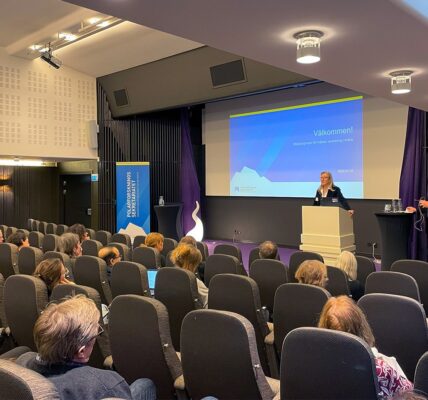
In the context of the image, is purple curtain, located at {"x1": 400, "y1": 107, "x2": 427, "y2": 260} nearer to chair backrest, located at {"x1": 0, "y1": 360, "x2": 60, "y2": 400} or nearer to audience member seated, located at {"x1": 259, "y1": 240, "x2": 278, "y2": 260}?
audience member seated, located at {"x1": 259, "y1": 240, "x2": 278, "y2": 260}

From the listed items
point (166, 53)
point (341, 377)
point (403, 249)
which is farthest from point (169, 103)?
point (341, 377)

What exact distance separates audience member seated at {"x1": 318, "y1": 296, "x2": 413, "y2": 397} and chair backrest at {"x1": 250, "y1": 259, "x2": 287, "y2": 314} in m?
1.98

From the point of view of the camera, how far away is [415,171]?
777 centimetres

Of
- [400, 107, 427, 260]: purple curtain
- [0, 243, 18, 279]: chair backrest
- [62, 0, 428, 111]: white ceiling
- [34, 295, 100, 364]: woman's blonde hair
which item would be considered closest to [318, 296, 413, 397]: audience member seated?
[34, 295, 100, 364]: woman's blonde hair

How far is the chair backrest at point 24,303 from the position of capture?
9.78 ft

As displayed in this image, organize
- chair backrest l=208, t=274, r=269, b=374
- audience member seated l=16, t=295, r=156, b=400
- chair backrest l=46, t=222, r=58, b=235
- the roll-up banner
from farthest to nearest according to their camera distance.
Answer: the roll-up banner < chair backrest l=46, t=222, r=58, b=235 < chair backrest l=208, t=274, r=269, b=374 < audience member seated l=16, t=295, r=156, b=400

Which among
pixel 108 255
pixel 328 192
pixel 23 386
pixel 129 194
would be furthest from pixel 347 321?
pixel 129 194

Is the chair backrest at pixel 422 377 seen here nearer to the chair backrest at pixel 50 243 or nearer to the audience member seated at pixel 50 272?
the audience member seated at pixel 50 272

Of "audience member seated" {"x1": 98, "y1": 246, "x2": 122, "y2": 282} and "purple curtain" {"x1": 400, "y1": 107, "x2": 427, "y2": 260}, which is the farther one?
"purple curtain" {"x1": 400, "y1": 107, "x2": 427, "y2": 260}

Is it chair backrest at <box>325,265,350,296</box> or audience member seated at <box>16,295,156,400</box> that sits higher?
audience member seated at <box>16,295,156,400</box>

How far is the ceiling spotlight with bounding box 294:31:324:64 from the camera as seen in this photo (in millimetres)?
3098

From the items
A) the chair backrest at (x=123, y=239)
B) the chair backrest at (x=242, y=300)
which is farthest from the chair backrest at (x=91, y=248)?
the chair backrest at (x=242, y=300)

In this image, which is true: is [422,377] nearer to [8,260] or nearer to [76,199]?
[8,260]

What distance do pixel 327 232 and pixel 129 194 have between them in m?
6.28
